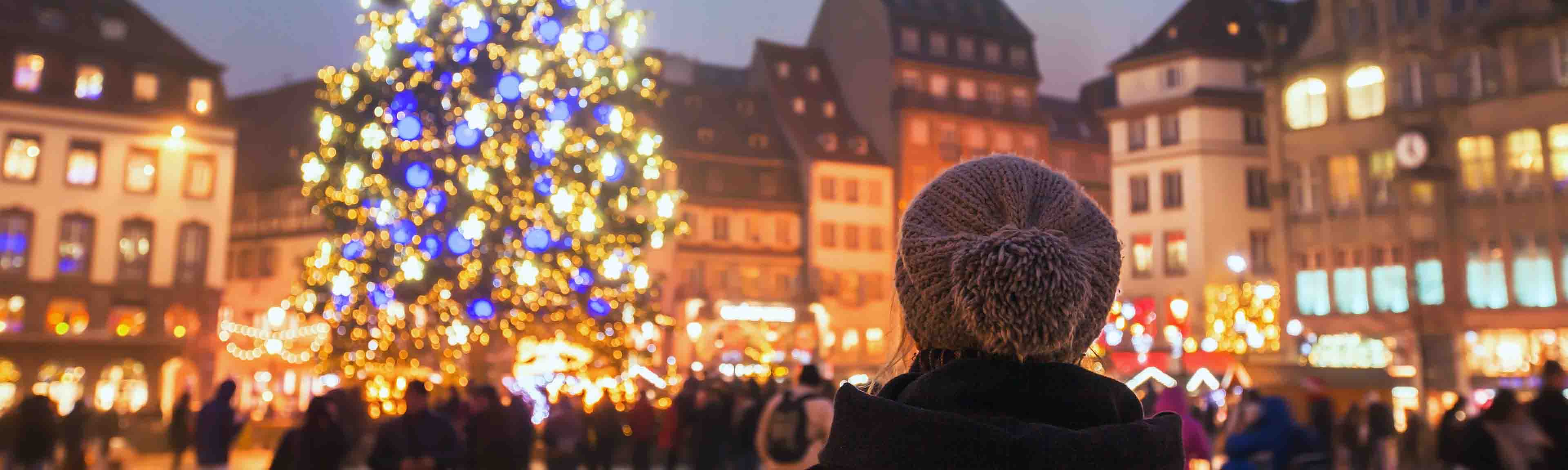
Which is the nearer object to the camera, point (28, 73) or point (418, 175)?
point (418, 175)

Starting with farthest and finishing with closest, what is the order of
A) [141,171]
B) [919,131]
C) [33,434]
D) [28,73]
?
1. [919,131]
2. [141,171]
3. [28,73]
4. [33,434]

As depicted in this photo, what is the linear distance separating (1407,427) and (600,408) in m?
16.6

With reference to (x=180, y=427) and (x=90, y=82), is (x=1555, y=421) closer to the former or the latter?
(x=180, y=427)

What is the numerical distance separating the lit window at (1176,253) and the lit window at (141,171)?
37925 mm

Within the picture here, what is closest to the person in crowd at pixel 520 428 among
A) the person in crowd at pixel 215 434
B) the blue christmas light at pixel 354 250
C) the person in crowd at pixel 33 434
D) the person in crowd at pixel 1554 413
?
the person in crowd at pixel 215 434

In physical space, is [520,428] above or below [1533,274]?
below

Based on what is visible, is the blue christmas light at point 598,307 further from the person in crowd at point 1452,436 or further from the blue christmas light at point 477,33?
the person in crowd at point 1452,436

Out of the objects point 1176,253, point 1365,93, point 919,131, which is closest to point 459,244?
point 1365,93

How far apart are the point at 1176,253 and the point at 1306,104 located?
1362 centimetres

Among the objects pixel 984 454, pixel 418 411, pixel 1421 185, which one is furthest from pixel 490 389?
pixel 1421 185

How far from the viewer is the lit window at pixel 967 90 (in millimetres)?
70938

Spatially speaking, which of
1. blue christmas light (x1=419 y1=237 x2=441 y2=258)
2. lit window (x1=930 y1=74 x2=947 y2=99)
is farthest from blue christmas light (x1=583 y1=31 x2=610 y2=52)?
lit window (x1=930 y1=74 x2=947 y2=99)

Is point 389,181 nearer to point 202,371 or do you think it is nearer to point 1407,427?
point 1407,427

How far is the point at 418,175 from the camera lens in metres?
19.8
